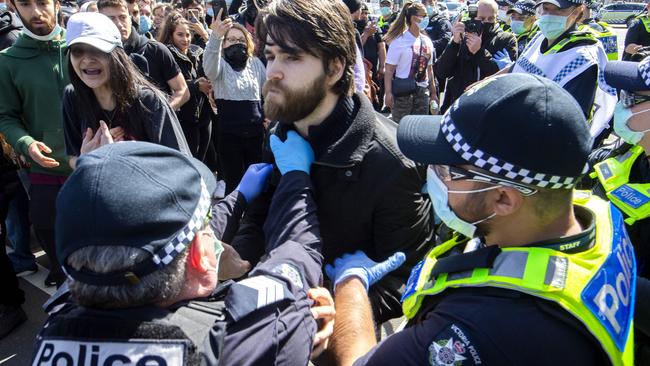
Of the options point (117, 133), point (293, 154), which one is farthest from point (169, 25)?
point (293, 154)

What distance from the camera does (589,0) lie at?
3508 millimetres

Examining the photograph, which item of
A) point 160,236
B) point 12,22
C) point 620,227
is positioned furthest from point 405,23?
point 160,236

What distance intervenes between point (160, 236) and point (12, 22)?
3868 mm

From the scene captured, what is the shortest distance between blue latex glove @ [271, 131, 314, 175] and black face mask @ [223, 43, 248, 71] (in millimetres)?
2612

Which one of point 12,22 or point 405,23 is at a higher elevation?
point 12,22

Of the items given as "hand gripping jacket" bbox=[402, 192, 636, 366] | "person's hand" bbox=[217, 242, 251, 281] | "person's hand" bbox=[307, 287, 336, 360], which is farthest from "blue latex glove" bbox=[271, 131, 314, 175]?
"hand gripping jacket" bbox=[402, 192, 636, 366]

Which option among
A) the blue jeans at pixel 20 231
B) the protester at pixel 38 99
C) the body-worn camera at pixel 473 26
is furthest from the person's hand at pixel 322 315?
the body-worn camera at pixel 473 26

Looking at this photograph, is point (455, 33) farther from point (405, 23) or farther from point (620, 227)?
point (620, 227)

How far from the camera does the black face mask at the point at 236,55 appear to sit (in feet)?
14.1

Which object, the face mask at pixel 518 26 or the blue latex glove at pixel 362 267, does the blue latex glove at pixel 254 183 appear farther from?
the face mask at pixel 518 26

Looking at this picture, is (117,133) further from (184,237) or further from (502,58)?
(502,58)

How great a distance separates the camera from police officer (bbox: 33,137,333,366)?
999 millimetres

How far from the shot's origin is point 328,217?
6.15ft

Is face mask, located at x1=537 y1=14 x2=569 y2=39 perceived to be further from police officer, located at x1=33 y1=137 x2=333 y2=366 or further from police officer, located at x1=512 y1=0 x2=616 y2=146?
police officer, located at x1=33 y1=137 x2=333 y2=366
